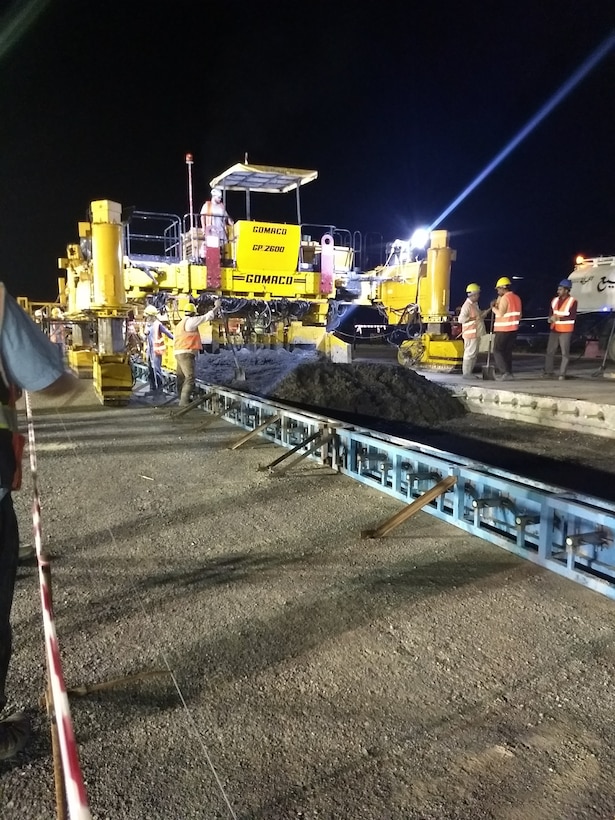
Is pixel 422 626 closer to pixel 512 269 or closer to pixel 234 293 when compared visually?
pixel 234 293

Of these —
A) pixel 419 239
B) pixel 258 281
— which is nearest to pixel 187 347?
pixel 258 281

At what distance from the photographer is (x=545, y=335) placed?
25.2 meters

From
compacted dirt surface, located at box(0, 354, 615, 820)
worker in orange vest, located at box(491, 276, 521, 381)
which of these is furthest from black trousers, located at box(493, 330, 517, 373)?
compacted dirt surface, located at box(0, 354, 615, 820)

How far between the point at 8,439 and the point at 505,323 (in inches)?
407

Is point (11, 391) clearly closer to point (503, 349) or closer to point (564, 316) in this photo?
point (564, 316)

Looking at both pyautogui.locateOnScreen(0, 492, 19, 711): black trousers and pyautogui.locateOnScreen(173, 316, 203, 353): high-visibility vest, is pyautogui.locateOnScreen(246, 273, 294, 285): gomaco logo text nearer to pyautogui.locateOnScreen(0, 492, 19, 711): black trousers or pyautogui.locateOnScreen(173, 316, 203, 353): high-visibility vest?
pyautogui.locateOnScreen(173, 316, 203, 353): high-visibility vest

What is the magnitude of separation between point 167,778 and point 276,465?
448 centimetres

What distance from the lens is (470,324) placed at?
40.0 ft

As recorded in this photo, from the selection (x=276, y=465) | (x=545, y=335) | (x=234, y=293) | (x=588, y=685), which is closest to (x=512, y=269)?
(x=545, y=335)

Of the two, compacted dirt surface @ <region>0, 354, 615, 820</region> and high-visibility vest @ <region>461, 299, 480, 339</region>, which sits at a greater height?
high-visibility vest @ <region>461, 299, 480, 339</region>

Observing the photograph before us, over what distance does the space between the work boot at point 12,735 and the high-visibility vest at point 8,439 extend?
92 centimetres

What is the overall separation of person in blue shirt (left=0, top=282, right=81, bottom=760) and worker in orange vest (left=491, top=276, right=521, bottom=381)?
33.3 feet

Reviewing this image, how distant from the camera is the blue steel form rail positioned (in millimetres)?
3664

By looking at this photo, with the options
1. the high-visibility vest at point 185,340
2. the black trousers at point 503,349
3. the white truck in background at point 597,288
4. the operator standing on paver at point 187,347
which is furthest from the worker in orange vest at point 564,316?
the high-visibility vest at point 185,340
